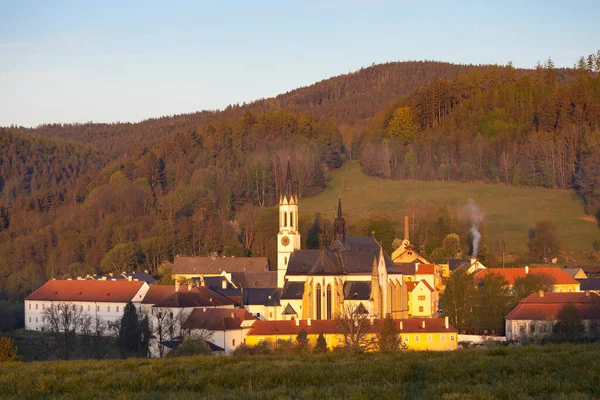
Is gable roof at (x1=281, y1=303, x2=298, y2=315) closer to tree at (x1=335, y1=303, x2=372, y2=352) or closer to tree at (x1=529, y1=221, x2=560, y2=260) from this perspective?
tree at (x1=335, y1=303, x2=372, y2=352)

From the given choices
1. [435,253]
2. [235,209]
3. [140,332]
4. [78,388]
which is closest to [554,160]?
[435,253]

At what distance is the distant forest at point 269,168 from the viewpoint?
109m

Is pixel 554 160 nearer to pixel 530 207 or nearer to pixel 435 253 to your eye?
pixel 530 207

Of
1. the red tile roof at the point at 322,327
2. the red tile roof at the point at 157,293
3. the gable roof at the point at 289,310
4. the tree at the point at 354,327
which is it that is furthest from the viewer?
the red tile roof at the point at 157,293

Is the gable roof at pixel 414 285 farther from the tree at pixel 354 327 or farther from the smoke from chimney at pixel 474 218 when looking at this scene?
the smoke from chimney at pixel 474 218

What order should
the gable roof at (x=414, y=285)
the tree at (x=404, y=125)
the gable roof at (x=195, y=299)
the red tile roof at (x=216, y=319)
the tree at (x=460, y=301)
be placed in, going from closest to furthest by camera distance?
the red tile roof at (x=216, y=319), the tree at (x=460, y=301), the gable roof at (x=195, y=299), the gable roof at (x=414, y=285), the tree at (x=404, y=125)

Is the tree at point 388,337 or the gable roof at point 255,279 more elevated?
the tree at point 388,337

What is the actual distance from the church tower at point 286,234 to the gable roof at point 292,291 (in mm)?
4097

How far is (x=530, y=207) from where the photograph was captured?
106 metres

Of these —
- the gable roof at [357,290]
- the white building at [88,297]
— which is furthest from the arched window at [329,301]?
the white building at [88,297]

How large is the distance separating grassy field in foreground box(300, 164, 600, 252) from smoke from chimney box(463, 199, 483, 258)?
73 cm

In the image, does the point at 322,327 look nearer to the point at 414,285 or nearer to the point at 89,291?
the point at 414,285

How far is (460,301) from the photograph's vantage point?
212 ft

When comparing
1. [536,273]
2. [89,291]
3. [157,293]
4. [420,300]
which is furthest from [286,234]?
[89,291]
